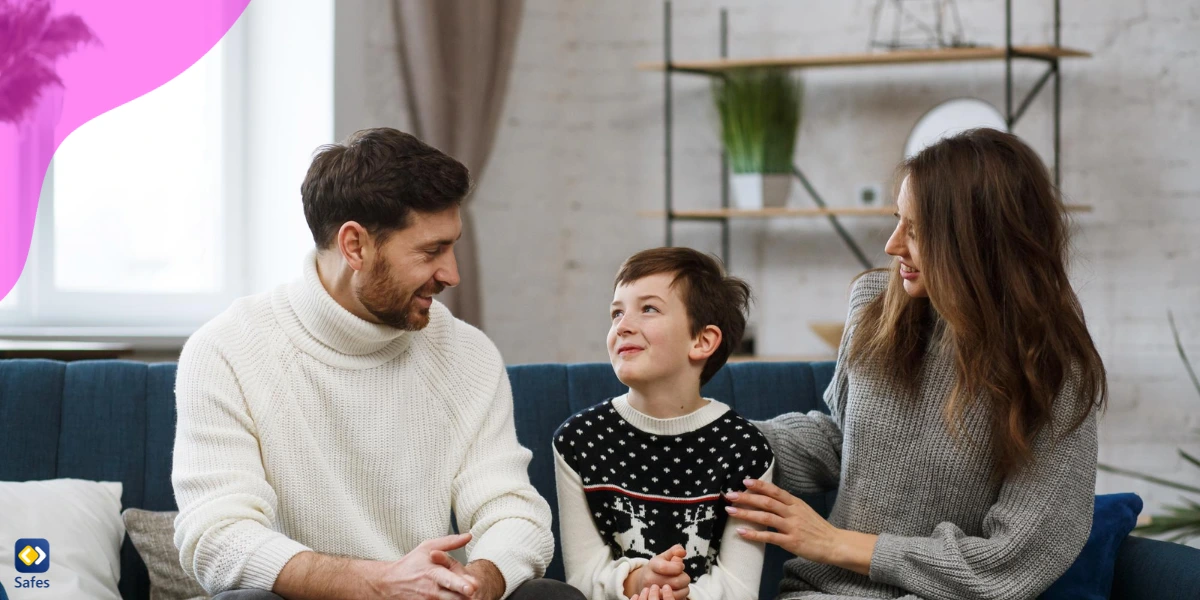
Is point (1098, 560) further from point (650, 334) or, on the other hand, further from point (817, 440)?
point (650, 334)

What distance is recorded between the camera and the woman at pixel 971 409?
5.87 ft

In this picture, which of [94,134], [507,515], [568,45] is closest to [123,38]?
[94,134]

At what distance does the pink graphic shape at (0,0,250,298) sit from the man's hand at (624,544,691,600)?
2247 millimetres

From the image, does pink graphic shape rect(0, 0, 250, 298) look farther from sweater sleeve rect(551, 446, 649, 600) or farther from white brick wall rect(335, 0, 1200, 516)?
sweater sleeve rect(551, 446, 649, 600)

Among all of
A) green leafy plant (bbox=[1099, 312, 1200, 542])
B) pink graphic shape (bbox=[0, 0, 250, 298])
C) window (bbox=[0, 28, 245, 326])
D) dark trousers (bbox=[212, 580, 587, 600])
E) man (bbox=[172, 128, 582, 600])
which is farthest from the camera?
window (bbox=[0, 28, 245, 326])

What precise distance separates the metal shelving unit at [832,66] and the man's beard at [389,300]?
88.9 inches

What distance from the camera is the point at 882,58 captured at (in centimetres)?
396

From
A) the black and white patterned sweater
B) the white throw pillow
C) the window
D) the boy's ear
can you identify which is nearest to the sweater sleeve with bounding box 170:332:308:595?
the white throw pillow

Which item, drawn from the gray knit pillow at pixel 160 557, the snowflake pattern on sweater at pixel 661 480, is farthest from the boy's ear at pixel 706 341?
the gray knit pillow at pixel 160 557

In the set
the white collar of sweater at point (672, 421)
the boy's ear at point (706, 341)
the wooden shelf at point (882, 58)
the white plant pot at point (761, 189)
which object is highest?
the wooden shelf at point (882, 58)

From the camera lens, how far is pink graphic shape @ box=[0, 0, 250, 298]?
10.6 ft

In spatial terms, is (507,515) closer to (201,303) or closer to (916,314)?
(916,314)

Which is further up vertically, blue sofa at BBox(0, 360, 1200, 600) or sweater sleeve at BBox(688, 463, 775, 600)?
blue sofa at BBox(0, 360, 1200, 600)

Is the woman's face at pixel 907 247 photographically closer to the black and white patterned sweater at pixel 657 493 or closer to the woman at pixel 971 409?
the woman at pixel 971 409
